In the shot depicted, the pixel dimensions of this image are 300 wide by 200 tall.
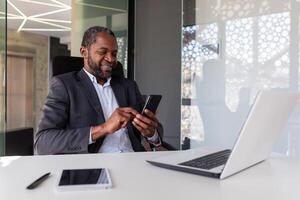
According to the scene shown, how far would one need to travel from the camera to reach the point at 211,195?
2.44 feet

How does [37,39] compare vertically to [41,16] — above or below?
below

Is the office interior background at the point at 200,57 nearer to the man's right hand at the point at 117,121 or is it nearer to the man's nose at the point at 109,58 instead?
the man's nose at the point at 109,58

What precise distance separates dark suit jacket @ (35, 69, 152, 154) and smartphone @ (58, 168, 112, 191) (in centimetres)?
56

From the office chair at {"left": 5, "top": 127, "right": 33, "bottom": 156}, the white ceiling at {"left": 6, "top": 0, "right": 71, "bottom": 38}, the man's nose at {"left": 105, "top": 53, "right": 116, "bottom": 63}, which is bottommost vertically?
the office chair at {"left": 5, "top": 127, "right": 33, "bottom": 156}

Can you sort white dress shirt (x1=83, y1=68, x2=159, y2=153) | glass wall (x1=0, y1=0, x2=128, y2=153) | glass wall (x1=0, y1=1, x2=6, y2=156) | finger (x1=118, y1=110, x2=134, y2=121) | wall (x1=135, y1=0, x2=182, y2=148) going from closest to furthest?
finger (x1=118, y1=110, x2=134, y2=121) → white dress shirt (x1=83, y1=68, x2=159, y2=153) → glass wall (x1=0, y1=1, x2=6, y2=156) → wall (x1=135, y1=0, x2=182, y2=148) → glass wall (x1=0, y1=0, x2=128, y2=153)

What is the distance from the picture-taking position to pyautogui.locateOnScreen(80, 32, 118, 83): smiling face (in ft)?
6.23

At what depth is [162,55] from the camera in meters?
3.92

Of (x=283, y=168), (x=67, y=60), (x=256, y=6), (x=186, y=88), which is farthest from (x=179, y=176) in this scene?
(x=186, y=88)

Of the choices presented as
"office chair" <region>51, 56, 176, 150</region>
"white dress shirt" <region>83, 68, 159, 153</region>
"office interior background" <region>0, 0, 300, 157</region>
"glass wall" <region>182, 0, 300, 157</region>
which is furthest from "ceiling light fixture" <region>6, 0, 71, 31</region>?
"white dress shirt" <region>83, 68, 159, 153</region>

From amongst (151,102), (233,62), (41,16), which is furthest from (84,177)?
(41,16)

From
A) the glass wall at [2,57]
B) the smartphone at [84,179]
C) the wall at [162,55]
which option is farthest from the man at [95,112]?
the wall at [162,55]

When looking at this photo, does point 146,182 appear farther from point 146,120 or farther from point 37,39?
point 37,39

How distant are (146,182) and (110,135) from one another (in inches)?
33.6

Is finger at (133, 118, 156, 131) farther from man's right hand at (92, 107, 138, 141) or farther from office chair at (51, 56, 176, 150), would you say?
office chair at (51, 56, 176, 150)
